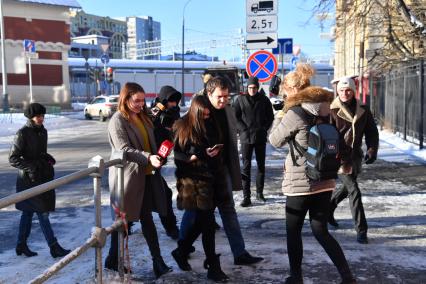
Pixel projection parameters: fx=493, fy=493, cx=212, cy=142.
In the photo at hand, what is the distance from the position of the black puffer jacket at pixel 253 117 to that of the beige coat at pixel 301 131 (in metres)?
3.19

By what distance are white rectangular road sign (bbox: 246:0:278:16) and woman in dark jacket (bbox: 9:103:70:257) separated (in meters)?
6.24

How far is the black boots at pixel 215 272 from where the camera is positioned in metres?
4.18

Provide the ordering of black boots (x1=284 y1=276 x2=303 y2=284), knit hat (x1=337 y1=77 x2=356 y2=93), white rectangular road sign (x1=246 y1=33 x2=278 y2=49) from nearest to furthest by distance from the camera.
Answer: black boots (x1=284 y1=276 x2=303 y2=284)
knit hat (x1=337 y1=77 x2=356 y2=93)
white rectangular road sign (x1=246 y1=33 x2=278 y2=49)

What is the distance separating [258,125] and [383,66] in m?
13.4

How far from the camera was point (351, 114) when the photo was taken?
208 inches

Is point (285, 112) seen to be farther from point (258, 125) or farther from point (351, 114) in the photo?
point (258, 125)

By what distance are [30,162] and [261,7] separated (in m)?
6.67

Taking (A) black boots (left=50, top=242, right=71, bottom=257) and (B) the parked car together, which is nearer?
(A) black boots (left=50, top=242, right=71, bottom=257)

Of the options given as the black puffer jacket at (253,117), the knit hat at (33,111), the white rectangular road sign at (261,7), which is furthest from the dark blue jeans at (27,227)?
the white rectangular road sign at (261,7)

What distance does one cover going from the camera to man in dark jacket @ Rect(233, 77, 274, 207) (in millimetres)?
7129

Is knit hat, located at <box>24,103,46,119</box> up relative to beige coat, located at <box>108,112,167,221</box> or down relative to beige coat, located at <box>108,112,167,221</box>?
up

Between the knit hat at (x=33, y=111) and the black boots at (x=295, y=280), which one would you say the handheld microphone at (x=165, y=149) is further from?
the knit hat at (x=33, y=111)

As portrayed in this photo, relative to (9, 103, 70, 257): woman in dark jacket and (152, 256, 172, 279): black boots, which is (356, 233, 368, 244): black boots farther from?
(9, 103, 70, 257): woman in dark jacket

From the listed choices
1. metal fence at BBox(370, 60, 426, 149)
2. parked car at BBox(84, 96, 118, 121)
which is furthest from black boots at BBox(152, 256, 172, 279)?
parked car at BBox(84, 96, 118, 121)
